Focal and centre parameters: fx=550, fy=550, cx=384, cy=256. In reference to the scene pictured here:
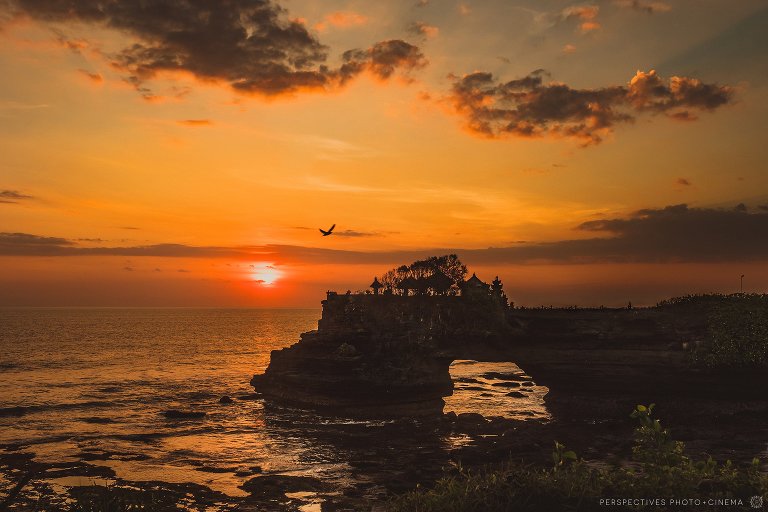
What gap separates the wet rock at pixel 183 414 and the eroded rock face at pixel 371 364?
8082 millimetres

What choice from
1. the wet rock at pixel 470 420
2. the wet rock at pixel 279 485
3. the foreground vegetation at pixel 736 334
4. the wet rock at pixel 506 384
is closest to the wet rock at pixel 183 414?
the wet rock at pixel 279 485

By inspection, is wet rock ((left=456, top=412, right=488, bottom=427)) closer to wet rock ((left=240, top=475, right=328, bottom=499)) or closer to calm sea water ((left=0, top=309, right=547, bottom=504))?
calm sea water ((left=0, top=309, right=547, bottom=504))

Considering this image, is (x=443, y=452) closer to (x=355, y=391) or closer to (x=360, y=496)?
(x=360, y=496)

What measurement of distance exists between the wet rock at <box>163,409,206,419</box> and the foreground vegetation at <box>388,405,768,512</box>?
42.9 m

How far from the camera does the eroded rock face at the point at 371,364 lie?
164 ft

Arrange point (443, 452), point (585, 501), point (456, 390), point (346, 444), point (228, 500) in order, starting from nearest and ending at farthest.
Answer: point (585, 501), point (228, 500), point (443, 452), point (346, 444), point (456, 390)

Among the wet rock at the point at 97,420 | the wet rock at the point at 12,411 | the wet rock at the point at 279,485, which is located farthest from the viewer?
the wet rock at the point at 12,411

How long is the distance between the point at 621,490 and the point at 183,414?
152 feet

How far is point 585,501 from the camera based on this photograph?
34.0 feet

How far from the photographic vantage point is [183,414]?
4988cm

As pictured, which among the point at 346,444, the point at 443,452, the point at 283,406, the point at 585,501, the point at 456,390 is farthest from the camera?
the point at 456,390

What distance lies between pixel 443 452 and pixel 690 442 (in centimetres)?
1611

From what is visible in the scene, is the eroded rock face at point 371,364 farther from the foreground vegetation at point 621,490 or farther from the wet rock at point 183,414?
the foreground vegetation at point 621,490

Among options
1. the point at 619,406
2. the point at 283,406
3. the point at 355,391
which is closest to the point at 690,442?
the point at 619,406
